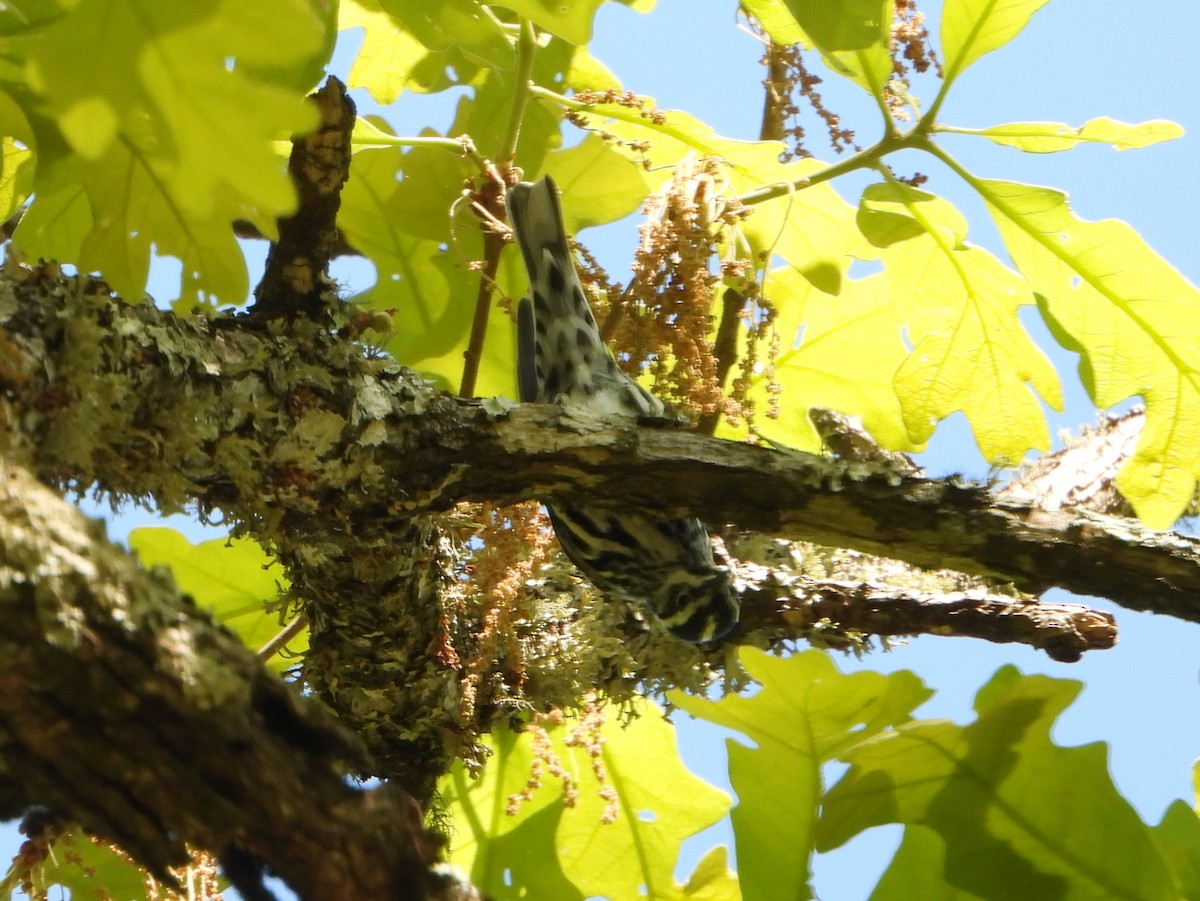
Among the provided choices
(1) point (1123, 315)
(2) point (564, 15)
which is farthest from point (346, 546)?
(1) point (1123, 315)

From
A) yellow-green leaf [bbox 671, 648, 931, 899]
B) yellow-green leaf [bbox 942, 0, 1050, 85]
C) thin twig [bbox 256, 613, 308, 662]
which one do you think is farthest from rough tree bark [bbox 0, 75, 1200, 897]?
yellow-green leaf [bbox 942, 0, 1050, 85]

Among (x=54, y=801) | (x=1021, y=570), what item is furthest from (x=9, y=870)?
(x=1021, y=570)

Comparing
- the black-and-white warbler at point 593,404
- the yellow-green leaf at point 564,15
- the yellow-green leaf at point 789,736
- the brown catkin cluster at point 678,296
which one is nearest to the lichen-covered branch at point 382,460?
the brown catkin cluster at point 678,296

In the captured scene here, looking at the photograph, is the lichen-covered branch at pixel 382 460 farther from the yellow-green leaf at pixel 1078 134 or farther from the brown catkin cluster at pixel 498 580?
the yellow-green leaf at pixel 1078 134

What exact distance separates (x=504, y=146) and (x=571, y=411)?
1.86ft

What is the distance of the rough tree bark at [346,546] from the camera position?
814 millimetres

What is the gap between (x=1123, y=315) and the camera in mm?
1866

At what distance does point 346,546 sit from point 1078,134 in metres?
1.36

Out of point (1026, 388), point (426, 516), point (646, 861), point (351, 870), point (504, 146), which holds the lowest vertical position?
point (351, 870)

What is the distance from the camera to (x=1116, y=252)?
1.84 metres

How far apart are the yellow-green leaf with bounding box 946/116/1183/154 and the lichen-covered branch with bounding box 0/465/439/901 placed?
1512mm

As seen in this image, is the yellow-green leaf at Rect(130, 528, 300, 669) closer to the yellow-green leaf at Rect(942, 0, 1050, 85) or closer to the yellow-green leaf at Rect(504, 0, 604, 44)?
the yellow-green leaf at Rect(504, 0, 604, 44)

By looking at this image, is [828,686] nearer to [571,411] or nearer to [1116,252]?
[571,411]

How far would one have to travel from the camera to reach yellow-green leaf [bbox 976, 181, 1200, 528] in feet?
6.01
